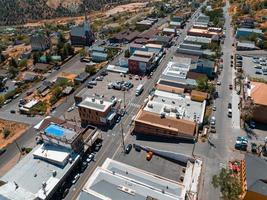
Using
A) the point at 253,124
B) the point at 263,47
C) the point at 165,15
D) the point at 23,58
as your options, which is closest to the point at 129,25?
the point at 165,15

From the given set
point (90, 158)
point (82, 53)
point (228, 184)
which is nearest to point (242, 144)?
point (228, 184)

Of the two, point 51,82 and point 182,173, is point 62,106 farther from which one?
point 182,173

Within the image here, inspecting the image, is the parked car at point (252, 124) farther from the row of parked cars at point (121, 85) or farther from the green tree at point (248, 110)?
the row of parked cars at point (121, 85)

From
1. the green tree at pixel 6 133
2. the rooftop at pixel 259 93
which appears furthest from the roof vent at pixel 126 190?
the rooftop at pixel 259 93

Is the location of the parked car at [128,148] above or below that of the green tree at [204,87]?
below

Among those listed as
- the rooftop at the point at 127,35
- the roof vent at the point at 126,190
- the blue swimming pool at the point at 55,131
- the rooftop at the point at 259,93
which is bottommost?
the roof vent at the point at 126,190

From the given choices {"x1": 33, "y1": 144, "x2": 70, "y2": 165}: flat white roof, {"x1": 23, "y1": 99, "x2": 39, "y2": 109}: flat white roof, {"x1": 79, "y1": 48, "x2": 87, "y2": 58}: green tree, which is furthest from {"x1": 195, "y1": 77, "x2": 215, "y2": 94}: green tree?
{"x1": 79, "y1": 48, "x2": 87, "y2": 58}: green tree
